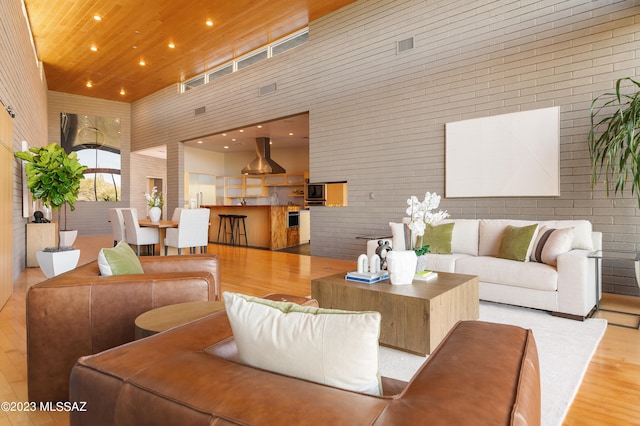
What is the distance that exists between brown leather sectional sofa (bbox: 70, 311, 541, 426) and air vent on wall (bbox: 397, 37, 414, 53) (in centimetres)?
558

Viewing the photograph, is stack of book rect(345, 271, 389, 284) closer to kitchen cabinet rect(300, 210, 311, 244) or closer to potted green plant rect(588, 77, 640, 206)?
potted green plant rect(588, 77, 640, 206)

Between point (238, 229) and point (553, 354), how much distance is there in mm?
7651

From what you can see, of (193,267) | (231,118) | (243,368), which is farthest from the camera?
(231,118)

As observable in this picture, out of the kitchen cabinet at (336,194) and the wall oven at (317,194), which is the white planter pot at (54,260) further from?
the kitchen cabinet at (336,194)

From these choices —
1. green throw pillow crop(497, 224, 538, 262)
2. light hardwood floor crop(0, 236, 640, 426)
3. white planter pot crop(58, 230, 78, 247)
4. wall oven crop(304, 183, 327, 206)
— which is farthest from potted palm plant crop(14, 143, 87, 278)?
green throw pillow crop(497, 224, 538, 262)

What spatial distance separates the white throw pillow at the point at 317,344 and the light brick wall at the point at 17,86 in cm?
434

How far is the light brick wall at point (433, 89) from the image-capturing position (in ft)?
14.1

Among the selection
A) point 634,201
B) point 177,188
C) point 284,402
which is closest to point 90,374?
point 284,402

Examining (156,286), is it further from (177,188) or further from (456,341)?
(177,188)

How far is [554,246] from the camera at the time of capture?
3.62 m

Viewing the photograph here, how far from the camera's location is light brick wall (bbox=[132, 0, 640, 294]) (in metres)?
4.29

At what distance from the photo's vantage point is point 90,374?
0.94 metres

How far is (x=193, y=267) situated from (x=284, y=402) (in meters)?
2.25

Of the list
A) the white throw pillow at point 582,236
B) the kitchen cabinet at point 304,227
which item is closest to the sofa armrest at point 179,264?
the white throw pillow at point 582,236
